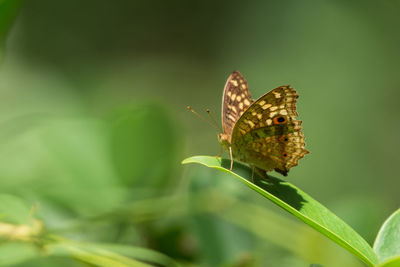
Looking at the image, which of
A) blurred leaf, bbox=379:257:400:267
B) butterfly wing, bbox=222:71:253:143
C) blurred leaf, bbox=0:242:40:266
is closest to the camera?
blurred leaf, bbox=379:257:400:267

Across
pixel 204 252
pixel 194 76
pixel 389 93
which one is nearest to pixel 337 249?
pixel 204 252

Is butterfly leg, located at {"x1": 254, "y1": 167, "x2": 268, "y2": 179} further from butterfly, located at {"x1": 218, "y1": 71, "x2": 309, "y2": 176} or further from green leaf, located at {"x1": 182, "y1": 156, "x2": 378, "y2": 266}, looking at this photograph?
green leaf, located at {"x1": 182, "y1": 156, "x2": 378, "y2": 266}

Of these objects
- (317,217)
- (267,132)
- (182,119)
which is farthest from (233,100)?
(182,119)

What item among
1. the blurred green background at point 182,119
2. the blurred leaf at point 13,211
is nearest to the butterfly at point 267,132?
the blurred green background at point 182,119

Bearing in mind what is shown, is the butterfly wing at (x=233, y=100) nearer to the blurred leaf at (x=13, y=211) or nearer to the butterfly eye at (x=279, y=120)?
the butterfly eye at (x=279, y=120)

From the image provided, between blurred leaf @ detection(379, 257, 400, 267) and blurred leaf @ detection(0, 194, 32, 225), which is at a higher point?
blurred leaf @ detection(0, 194, 32, 225)

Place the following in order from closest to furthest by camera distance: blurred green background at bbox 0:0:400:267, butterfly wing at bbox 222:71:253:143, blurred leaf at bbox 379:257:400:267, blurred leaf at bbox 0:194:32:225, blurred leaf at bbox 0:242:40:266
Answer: blurred leaf at bbox 379:257:400:267, blurred leaf at bbox 0:242:40:266, blurred leaf at bbox 0:194:32:225, blurred green background at bbox 0:0:400:267, butterfly wing at bbox 222:71:253:143

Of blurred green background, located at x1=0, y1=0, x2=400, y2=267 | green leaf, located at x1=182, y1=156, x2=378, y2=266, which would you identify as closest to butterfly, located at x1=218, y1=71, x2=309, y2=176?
blurred green background, located at x1=0, y1=0, x2=400, y2=267

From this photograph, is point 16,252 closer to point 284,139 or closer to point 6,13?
point 6,13
